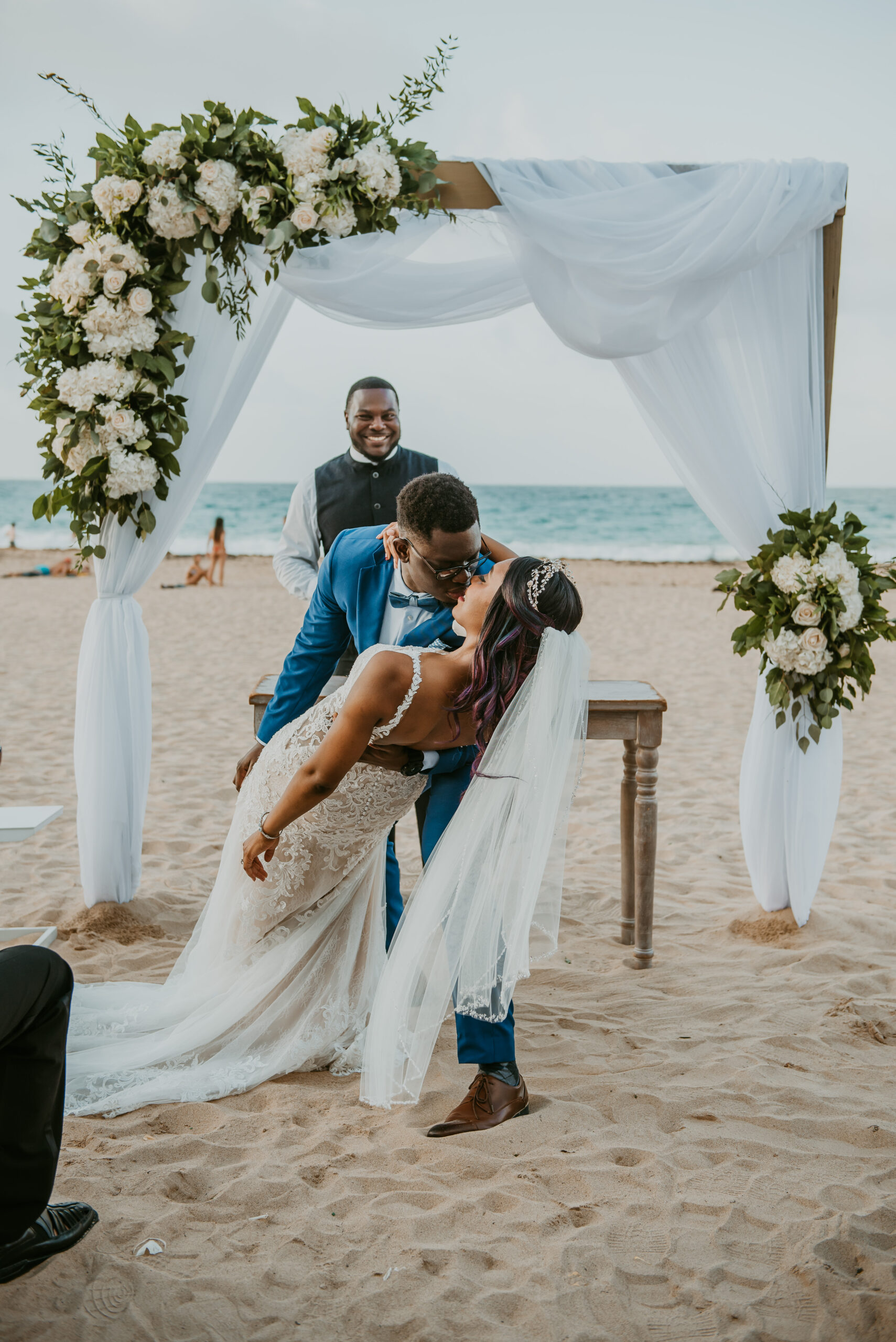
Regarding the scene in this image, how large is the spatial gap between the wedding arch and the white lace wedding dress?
3.77 feet

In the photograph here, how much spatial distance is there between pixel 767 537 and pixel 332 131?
89.8 inches

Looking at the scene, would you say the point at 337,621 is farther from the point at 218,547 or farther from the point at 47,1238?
the point at 218,547

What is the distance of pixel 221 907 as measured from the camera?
10.1 feet

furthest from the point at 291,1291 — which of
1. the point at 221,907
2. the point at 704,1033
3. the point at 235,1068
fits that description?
the point at 704,1033

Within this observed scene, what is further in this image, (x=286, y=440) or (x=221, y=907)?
(x=286, y=440)

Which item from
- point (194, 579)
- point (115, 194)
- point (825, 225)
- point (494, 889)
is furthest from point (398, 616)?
point (194, 579)

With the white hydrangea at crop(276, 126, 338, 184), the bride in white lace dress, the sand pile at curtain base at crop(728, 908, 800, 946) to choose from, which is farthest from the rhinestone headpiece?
the sand pile at curtain base at crop(728, 908, 800, 946)

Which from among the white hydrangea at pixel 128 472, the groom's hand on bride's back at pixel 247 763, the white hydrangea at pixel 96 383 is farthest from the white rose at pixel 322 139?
the groom's hand on bride's back at pixel 247 763

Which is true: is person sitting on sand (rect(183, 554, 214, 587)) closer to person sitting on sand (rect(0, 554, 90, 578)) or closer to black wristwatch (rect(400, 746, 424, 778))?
person sitting on sand (rect(0, 554, 90, 578))

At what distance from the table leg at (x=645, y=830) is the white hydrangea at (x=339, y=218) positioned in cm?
212

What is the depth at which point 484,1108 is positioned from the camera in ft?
8.77

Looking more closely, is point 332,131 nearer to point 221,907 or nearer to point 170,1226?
point 221,907

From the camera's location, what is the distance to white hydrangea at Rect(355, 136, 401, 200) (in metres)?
3.51

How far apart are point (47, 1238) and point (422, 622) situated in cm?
182
